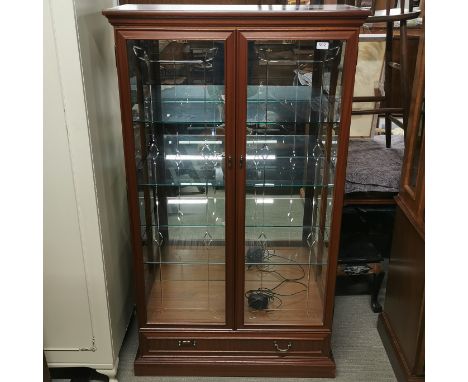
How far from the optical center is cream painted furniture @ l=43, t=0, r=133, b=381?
154 cm

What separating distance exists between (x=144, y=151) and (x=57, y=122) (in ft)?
1.32

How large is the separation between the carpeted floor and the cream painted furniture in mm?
129

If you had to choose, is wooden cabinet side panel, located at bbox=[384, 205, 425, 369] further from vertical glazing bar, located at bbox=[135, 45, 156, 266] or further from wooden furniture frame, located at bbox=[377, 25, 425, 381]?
vertical glazing bar, located at bbox=[135, 45, 156, 266]

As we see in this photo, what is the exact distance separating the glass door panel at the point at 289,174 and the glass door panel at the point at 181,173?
141mm

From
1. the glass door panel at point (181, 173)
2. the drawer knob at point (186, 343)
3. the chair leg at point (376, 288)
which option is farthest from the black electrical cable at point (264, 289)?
the chair leg at point (376, 288)

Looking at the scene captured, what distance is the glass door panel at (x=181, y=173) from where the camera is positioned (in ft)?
5.80

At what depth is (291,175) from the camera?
1.98m

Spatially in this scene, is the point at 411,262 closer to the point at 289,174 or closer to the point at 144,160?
the point at 289,174

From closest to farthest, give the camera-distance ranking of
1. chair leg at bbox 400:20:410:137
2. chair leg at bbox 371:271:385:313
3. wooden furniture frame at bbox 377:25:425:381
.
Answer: wooden furniture frame at bbox 377:25:425:381, chair leg at bbox 400:20:410:137, chair leg at bbox 371:271:385:313

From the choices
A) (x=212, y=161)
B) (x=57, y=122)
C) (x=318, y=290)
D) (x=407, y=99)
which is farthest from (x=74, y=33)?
(x=407, y=99)

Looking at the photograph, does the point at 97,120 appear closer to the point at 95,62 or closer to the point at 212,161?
the point at 95,62

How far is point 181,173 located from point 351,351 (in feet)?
3.87

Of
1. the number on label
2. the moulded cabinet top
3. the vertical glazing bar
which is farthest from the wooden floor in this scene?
the moulded cabinet top

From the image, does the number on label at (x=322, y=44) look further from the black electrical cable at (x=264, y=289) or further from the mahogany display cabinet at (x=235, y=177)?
the black electrical cable at (x=264, y=289)
